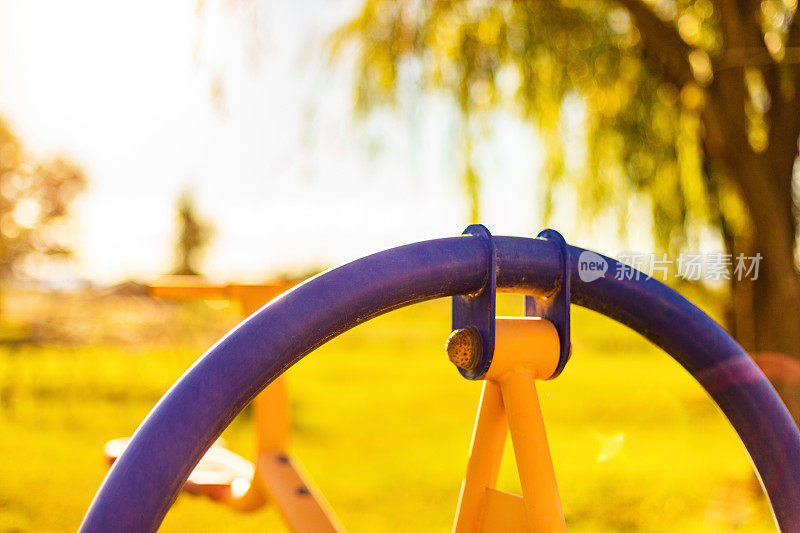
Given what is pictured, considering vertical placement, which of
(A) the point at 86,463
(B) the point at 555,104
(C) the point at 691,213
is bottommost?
(A) the point at 86,463

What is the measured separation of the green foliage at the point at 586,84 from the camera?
374cm

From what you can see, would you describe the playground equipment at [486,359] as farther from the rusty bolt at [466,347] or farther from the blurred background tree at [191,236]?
the blurred background tree at [191,236]

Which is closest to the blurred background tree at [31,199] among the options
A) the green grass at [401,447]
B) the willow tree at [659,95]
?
the green grass at [401,447]

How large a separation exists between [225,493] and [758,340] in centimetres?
287

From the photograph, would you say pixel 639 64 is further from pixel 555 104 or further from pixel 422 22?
pixel 422 22

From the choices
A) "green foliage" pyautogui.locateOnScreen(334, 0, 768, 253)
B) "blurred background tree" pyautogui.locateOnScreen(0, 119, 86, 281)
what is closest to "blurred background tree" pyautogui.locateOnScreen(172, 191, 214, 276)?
"blurred background tree" pyautogui.locateOnScreen(0, 119, 86, 281)

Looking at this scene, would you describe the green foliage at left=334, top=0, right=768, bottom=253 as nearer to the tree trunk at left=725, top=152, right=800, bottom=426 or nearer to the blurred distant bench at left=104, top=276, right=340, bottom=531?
the tree trunk at left=725, top=152, right=800, bottom=426

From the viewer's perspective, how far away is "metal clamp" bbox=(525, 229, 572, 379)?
0.85 m

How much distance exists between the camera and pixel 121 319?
21.8ft

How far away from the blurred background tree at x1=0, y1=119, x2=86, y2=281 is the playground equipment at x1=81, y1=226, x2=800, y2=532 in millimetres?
12915

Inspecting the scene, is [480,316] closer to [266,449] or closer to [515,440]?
[515,440]

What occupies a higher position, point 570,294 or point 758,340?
point 758,340

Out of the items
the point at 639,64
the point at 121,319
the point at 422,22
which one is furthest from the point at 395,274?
the point at 121,319

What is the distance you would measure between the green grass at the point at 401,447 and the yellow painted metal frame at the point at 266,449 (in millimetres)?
770
